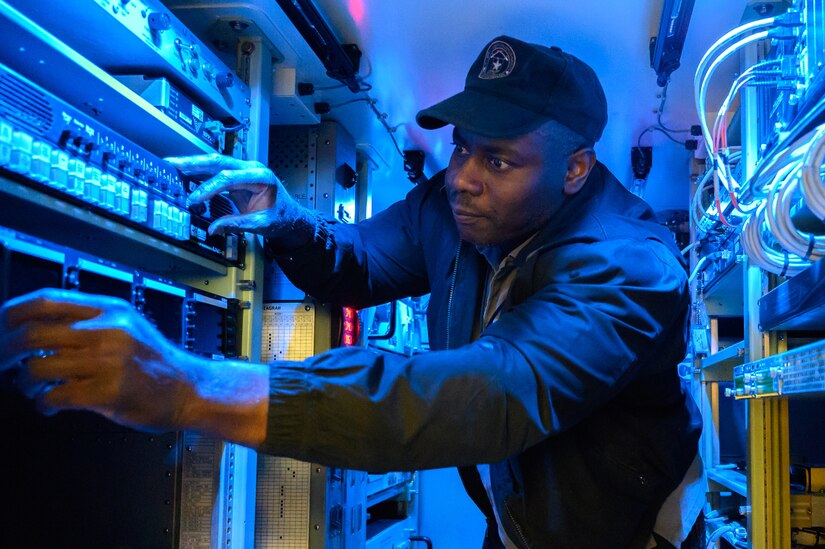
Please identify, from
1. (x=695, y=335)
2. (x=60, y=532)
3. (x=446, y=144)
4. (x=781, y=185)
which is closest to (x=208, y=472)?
(x=60, y=532)

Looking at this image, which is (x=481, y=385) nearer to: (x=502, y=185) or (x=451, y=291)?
(x=502, y=185)

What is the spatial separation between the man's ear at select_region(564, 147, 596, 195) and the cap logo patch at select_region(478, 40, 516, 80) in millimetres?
264

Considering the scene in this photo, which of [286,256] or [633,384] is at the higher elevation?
[286,256]

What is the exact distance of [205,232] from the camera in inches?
71.6

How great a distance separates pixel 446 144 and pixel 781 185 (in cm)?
198

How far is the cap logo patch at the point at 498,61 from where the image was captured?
1.68 metres

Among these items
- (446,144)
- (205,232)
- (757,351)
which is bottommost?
(757,351)

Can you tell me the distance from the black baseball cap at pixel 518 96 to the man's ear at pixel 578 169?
6 cm

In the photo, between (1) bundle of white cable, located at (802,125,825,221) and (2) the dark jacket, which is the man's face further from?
(1) bundle of white cable, located at (802,125,825,221)

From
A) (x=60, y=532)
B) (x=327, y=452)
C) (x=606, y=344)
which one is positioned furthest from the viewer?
(x=60, y=532)

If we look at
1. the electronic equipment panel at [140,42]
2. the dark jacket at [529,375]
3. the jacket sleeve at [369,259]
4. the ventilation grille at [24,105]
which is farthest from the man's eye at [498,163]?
the ventilation grille at [24,105]

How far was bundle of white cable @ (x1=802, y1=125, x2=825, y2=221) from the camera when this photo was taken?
4.08 ft

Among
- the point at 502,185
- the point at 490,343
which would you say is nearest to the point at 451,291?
the point at 502,185

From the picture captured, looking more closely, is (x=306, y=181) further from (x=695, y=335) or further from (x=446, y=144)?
(x=695, y=335)
